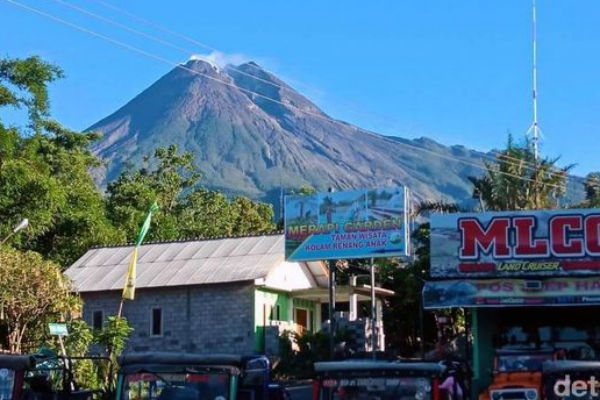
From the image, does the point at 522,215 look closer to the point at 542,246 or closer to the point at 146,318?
the point at 542,246

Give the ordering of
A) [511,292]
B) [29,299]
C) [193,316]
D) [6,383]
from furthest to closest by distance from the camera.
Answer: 1. [193,316]
2. [29,299]
3. [511,292]
4. [6,383]

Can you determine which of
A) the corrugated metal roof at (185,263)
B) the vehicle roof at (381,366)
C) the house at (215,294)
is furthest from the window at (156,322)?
the vehicle roof at (381,366)

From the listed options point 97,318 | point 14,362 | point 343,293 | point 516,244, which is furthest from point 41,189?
point 14,362

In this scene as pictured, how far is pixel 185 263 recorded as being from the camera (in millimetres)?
36281

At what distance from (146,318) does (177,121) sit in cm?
16566

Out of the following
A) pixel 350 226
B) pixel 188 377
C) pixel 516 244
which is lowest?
pixel 188 377

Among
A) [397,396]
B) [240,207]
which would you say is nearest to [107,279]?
[240,207]

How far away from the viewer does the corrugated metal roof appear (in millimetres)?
34438

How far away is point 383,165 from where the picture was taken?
197250 millimetres

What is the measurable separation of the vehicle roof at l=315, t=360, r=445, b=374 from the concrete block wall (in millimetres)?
22417

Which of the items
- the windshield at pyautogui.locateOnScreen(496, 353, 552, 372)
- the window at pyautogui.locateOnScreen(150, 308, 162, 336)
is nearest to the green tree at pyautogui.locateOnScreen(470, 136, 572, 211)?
the window at pyautogui.locateOnScreen(150, 308, 162, 336)

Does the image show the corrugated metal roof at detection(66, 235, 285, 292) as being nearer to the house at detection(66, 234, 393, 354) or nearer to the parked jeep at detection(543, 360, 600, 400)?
the house at detection(66, 234, 393, 354)

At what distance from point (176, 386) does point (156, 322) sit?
78.7 ft

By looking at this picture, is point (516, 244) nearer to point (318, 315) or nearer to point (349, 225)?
point (349, 225)
